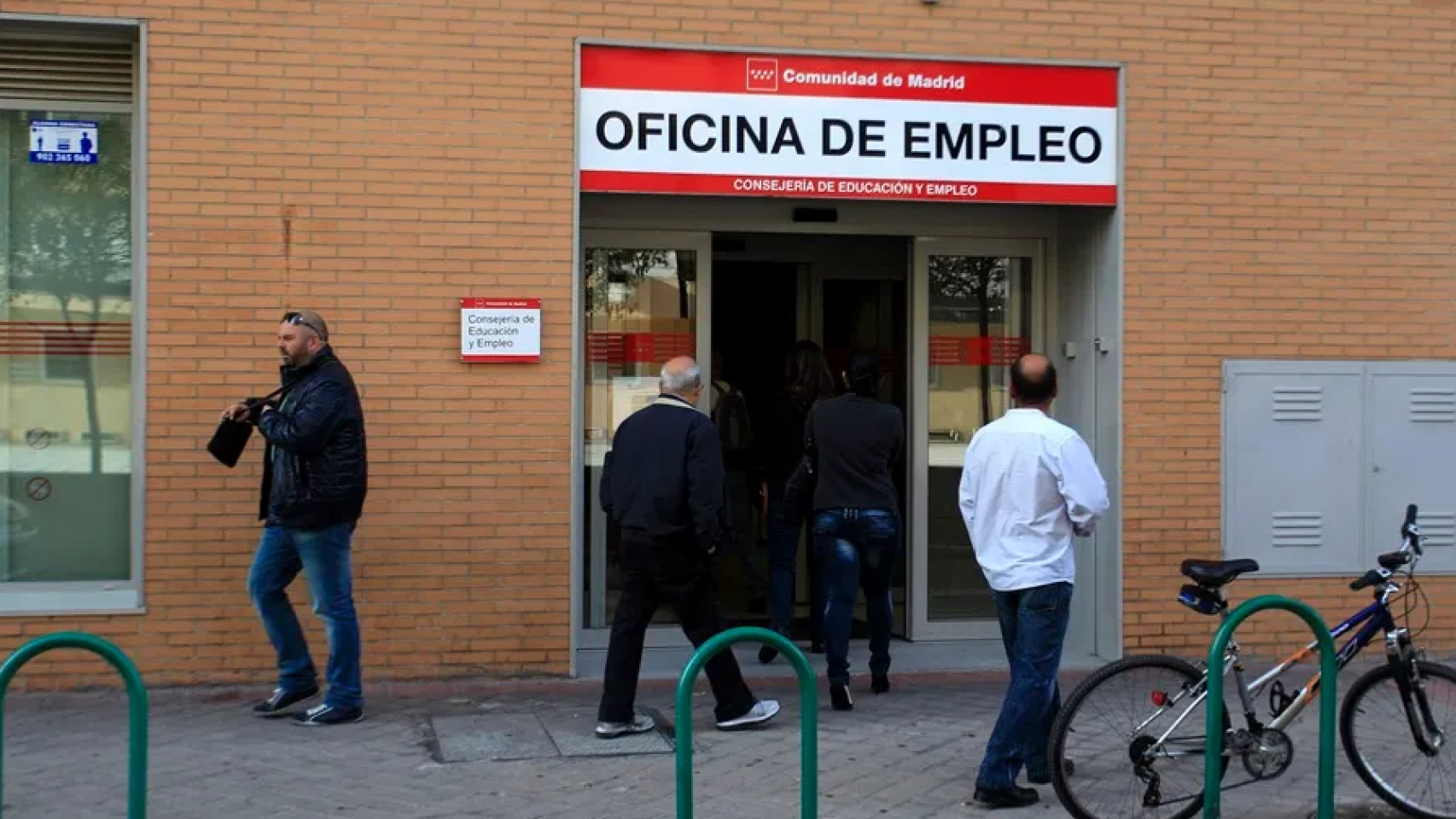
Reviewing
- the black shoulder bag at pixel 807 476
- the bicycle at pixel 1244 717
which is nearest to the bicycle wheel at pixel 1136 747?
the bicycle at pixel 1244 717

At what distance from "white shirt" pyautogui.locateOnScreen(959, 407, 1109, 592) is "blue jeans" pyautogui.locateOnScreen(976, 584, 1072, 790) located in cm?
8

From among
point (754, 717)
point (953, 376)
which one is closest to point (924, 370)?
point (953, 376)

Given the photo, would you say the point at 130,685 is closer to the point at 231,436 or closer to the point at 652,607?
the point at 231,436

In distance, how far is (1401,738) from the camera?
6180mm

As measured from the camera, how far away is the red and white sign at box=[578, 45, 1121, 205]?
858 cm

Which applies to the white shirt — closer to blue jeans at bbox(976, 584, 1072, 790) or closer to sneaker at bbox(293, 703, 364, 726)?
blue jeans at bbox(976, 584, 1072, 790)

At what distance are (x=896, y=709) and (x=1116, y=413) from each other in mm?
2328

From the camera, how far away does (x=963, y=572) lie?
9984 mm

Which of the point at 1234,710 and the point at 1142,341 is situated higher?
the point at 1142,341

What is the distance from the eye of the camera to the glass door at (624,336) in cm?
937

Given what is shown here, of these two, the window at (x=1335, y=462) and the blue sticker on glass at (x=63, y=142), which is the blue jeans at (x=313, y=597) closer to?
the blue sticker on glass at (x=63, y=142)

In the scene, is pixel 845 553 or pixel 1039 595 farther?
pixel 845 553

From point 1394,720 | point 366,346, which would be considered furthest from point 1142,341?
point 366,346

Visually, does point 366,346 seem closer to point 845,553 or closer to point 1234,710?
point 845,553
